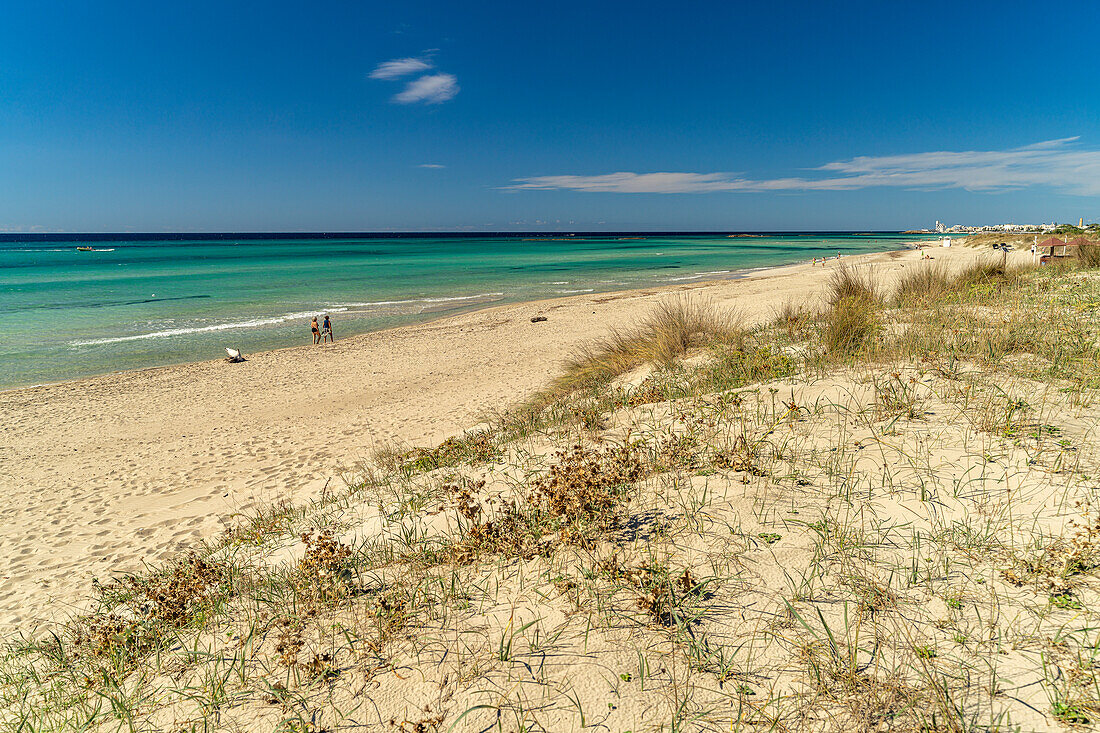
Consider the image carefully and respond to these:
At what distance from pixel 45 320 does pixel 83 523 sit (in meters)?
23.6

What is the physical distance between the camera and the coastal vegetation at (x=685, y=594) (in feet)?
7.17

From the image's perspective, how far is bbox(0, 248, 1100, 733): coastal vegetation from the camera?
2.19 meters

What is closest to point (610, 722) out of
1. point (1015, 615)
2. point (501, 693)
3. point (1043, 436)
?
point (501, 693)

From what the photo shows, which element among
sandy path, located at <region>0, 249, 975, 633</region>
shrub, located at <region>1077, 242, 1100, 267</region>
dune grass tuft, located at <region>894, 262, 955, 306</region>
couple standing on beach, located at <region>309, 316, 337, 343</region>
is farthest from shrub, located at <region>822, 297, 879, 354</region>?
couple standing on beach, located at <region>309, 316, 337, 343</region>

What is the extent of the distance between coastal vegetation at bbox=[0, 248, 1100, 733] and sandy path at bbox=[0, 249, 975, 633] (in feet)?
3.81

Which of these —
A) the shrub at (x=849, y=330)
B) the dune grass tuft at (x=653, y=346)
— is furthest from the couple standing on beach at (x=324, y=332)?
the shrub at (x=849, y=330)

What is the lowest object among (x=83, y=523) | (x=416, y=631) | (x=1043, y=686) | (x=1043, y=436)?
(x=83, y=523)

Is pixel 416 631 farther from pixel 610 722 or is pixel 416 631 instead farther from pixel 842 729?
pixel 842 729

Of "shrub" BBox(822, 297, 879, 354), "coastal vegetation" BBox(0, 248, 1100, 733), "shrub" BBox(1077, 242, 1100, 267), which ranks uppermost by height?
"shrub" BBox(1077, 242, 1100, 267)

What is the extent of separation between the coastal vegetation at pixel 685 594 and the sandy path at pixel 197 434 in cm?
116

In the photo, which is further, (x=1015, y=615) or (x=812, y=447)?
(x=812, y=447)

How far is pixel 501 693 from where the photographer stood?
2.30 meters

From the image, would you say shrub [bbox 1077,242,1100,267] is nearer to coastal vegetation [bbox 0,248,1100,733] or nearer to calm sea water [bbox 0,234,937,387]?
coastal vegetation [bbox 0,248,1100,733]

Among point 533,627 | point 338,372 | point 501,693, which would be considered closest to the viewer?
point 501,693
